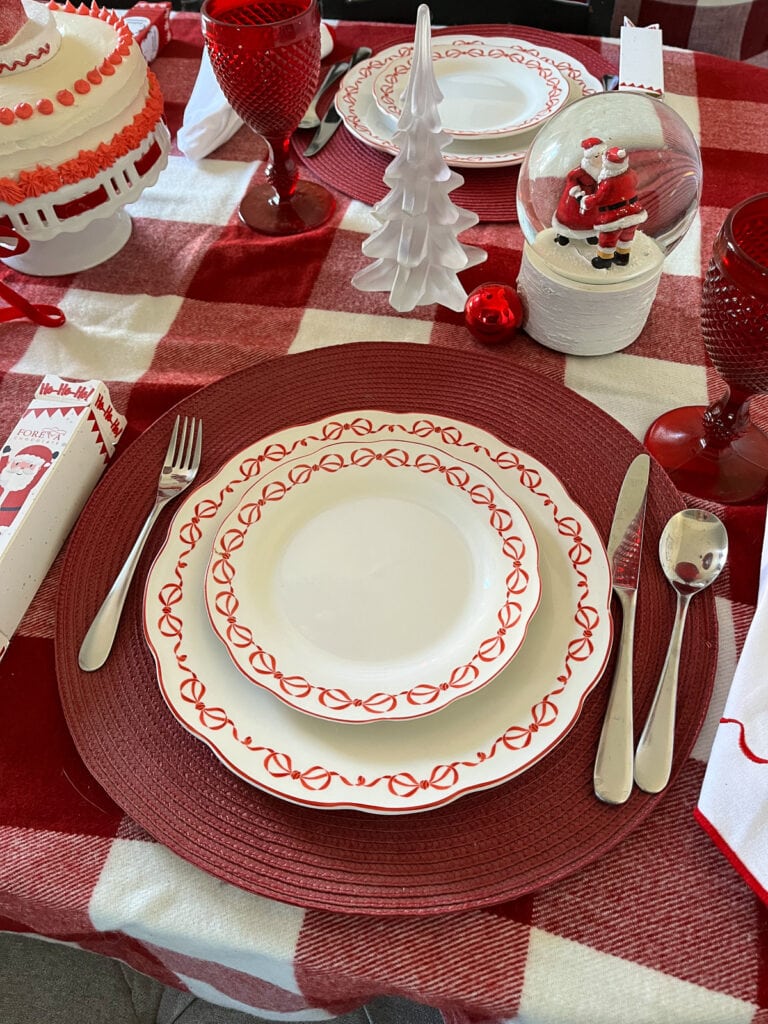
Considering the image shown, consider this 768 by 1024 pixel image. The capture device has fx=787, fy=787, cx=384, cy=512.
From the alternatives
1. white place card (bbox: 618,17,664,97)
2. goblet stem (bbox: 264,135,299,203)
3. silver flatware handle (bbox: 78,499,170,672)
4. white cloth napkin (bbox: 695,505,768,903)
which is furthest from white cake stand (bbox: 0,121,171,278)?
white cloth napkin (bbox: 695,505,768,903)

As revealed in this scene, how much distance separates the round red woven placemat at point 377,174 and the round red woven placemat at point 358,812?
0.27 metres

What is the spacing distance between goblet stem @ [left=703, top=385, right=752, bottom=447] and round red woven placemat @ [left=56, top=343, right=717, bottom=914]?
66 mm

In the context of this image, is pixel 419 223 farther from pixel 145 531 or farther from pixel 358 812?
pixel 358 812

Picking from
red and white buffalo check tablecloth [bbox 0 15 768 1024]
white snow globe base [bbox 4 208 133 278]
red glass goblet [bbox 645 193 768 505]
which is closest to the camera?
red and white buffalo check tablecloth [bbox 0 15 768 1024]

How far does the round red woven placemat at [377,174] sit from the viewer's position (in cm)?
79

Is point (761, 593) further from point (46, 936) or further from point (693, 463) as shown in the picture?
point (46, 936)

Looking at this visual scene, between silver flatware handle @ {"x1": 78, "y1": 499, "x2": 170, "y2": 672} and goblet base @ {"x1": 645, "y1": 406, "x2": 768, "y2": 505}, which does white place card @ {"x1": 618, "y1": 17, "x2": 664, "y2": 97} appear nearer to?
goblet base @ {"x1": 645, "y1": 406, "x2": 768, "y2": 505}

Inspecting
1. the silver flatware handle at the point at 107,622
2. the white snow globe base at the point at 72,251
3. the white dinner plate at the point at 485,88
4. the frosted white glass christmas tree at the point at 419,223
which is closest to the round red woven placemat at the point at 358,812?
the silver flatware handle at the point at 107,622

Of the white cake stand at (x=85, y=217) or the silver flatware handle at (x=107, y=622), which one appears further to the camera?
the white cake stand at (x=85, y=217)

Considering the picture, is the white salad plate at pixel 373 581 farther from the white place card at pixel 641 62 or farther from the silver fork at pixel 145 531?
the white place card at pixel 641 62

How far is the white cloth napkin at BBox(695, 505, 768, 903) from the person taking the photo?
0.39 meters

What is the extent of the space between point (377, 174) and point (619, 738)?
0.63 m

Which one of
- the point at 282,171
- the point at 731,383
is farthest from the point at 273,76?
the point at 731,383

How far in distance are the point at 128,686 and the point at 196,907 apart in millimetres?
130
